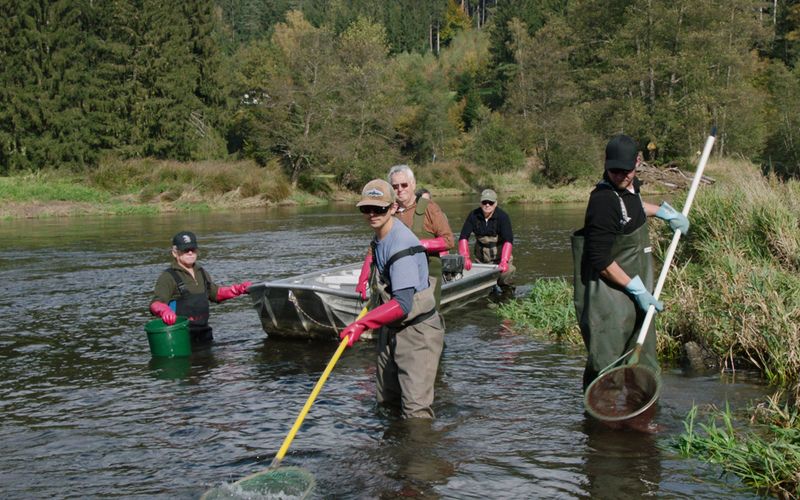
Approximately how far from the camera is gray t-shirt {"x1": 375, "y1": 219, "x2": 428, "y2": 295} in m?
5.74

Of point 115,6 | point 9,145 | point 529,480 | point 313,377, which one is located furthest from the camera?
point 115,6

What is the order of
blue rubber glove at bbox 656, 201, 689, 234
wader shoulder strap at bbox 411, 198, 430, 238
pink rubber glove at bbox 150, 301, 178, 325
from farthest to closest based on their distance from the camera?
pink rubber glove at bbox 150, 301, 178, 325, wader shoulder strap at bbox 411, 198, 430, 238, blue rubber glove at bbox 656, 201, 689, 234

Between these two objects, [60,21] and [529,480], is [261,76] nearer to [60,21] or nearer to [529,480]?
[60,21]

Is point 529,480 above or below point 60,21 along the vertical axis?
below

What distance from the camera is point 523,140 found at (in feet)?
189

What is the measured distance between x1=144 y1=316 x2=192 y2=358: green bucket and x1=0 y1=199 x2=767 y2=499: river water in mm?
158

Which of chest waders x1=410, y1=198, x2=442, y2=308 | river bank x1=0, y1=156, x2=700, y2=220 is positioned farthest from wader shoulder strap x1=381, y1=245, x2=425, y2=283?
river bank x1=0, y1=156, x2=700, y2=220

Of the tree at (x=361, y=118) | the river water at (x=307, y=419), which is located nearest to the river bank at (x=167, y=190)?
the tree at (x=361, y=118)

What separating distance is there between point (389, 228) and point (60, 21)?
172 feet

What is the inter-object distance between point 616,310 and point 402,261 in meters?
1.59

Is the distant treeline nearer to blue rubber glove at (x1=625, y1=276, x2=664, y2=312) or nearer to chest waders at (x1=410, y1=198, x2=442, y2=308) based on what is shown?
chest waders at (x1=410, y1=198, x2=442, y2=308)

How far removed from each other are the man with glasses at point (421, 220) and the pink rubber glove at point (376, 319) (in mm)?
1731

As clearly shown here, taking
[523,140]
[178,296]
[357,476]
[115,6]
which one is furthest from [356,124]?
[357,476]

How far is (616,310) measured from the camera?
5824mm
